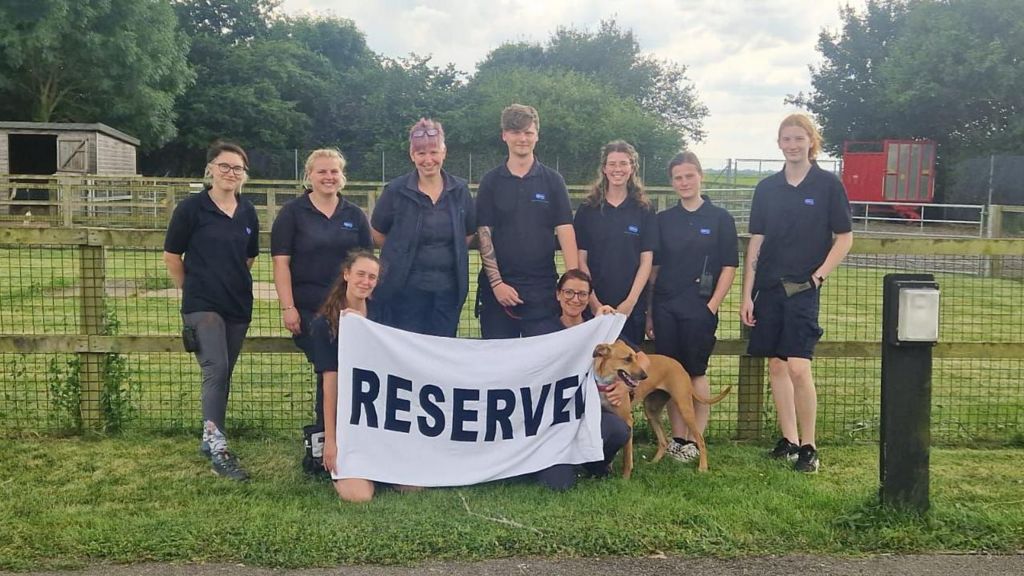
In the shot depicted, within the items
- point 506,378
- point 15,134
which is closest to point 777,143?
point 506,378

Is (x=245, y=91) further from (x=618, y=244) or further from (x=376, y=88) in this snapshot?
(x=618, y=244)

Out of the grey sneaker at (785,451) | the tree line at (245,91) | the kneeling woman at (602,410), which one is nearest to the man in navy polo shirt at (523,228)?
the kneeling woman at (602,410)

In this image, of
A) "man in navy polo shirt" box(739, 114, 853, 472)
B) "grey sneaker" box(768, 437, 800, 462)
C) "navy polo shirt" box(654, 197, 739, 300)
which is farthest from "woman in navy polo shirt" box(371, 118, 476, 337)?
"grey sneaker" box(768, 437, 800, 462)

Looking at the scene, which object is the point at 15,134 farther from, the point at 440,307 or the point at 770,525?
the point at 770,525

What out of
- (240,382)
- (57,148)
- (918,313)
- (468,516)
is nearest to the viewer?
(918,313)

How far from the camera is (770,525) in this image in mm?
4207

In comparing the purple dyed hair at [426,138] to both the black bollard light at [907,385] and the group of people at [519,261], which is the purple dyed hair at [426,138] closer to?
the group of people at [519,261]

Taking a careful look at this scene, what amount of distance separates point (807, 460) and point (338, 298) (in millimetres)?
2781

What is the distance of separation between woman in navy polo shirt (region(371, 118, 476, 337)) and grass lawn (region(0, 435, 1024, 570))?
3.48ft

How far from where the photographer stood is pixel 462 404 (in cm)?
491

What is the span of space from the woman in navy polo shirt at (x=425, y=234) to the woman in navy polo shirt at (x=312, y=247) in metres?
0.24

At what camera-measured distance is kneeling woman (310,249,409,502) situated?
471 centimetres

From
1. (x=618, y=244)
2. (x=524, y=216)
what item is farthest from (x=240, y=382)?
(x=618, y=244)

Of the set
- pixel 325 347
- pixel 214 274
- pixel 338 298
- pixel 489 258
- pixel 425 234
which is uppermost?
pixel 425 234
